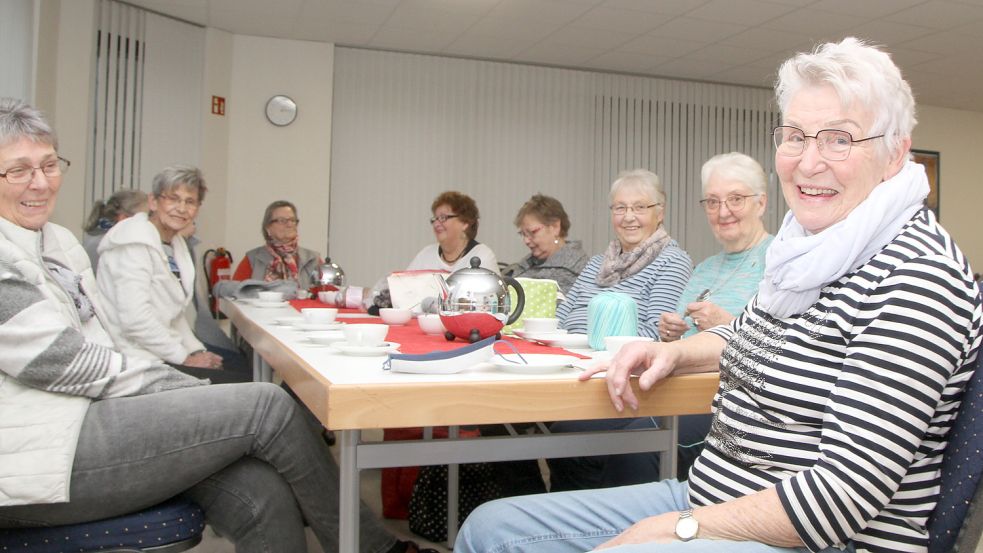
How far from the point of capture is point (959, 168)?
26.6 ft

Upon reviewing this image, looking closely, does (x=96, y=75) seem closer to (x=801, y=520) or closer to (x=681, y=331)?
(x=681, y=331)

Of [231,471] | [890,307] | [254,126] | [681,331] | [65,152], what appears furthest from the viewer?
[254,126]

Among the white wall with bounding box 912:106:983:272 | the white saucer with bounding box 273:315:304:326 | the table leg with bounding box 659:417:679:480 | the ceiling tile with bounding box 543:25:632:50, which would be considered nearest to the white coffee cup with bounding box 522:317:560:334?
the table leg with bounding box 659:417:679:480

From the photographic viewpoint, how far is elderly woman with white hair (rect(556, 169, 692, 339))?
7.86 feet

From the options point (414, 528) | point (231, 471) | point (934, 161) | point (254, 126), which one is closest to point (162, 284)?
point (414, 528)

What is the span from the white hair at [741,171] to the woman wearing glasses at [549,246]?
116 centimetres

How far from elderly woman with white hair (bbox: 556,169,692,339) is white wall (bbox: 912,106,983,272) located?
21.5ft

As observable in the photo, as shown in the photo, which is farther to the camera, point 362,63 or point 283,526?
point 362,63

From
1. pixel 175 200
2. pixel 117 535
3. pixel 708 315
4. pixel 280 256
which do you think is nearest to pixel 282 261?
pixel 280 256

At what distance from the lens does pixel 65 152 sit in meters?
4.86

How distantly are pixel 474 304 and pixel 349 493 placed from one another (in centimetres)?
61

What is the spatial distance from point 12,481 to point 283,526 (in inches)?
19.2

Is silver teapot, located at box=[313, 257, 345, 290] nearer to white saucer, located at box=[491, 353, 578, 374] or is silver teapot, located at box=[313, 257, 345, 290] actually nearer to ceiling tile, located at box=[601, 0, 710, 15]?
white saucer, located at box=[491, 353, 578, 374]

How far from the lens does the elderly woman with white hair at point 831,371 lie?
87cm
